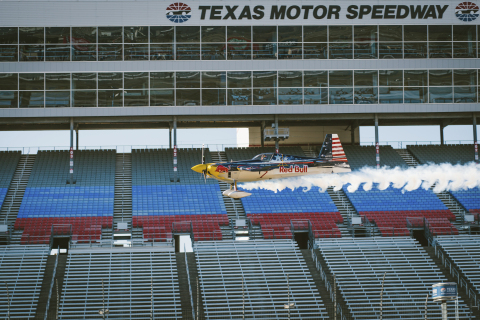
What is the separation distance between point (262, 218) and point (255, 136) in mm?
14142

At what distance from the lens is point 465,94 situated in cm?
5400

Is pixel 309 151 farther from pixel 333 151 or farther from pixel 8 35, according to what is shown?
pixel 8 35

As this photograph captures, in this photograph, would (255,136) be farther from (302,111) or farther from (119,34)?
(119,34)

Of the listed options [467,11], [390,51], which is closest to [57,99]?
[390,51]

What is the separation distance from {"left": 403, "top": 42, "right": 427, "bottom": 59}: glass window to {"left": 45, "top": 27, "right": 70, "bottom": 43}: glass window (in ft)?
96.6

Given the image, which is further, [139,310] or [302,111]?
[302,111]

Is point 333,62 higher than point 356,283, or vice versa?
point 333,62

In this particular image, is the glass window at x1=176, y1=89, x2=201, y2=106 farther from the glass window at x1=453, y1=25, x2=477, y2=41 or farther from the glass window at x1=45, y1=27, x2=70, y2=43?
the glass window at x1=453, y1=25, x2=477, y2=41

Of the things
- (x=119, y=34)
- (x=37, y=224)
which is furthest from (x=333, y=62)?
(x=37, y=224)

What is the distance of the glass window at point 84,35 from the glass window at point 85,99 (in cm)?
434

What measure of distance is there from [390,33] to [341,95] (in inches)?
279

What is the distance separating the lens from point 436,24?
53.4 m

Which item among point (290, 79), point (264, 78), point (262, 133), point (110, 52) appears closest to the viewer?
point (110, 52)

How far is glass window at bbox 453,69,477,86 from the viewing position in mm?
53656
